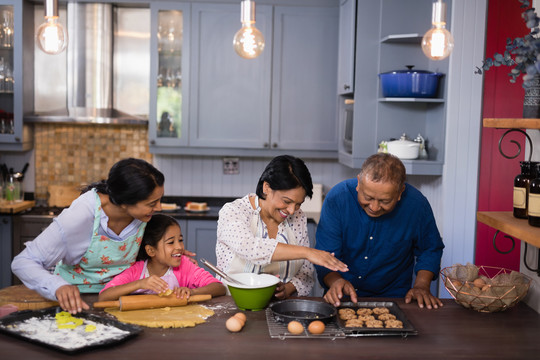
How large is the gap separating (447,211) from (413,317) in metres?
1.80

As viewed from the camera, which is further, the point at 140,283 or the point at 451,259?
the point at 451,259

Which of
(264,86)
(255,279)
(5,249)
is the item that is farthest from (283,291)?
(5,249)

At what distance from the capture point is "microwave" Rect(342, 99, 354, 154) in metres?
4.48

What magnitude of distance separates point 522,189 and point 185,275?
1.35 metres

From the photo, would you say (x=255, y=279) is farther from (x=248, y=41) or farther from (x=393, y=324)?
(x=248, y=41)

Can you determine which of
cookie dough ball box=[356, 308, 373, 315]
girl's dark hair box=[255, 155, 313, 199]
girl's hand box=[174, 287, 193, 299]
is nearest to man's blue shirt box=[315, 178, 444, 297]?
girl's dark hair box=[255, 155, 313, 199]

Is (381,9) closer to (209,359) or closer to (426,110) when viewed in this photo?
(426,110)

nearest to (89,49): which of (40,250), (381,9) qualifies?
(381,9)

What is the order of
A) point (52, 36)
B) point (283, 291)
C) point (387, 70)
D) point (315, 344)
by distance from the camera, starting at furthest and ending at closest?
point (387, 70) → point (52, 36) → point (283, 291) → point (315, 344)

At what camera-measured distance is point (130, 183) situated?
2326 millimetres

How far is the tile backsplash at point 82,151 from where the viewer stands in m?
5.24

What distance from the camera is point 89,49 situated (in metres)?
4.81

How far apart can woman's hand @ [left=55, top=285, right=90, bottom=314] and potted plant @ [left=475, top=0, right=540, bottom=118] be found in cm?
163

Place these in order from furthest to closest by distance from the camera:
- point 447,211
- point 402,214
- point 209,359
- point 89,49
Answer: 1. point 89,49
2. point 447,211
3. point 402,214
4. point 209,359
